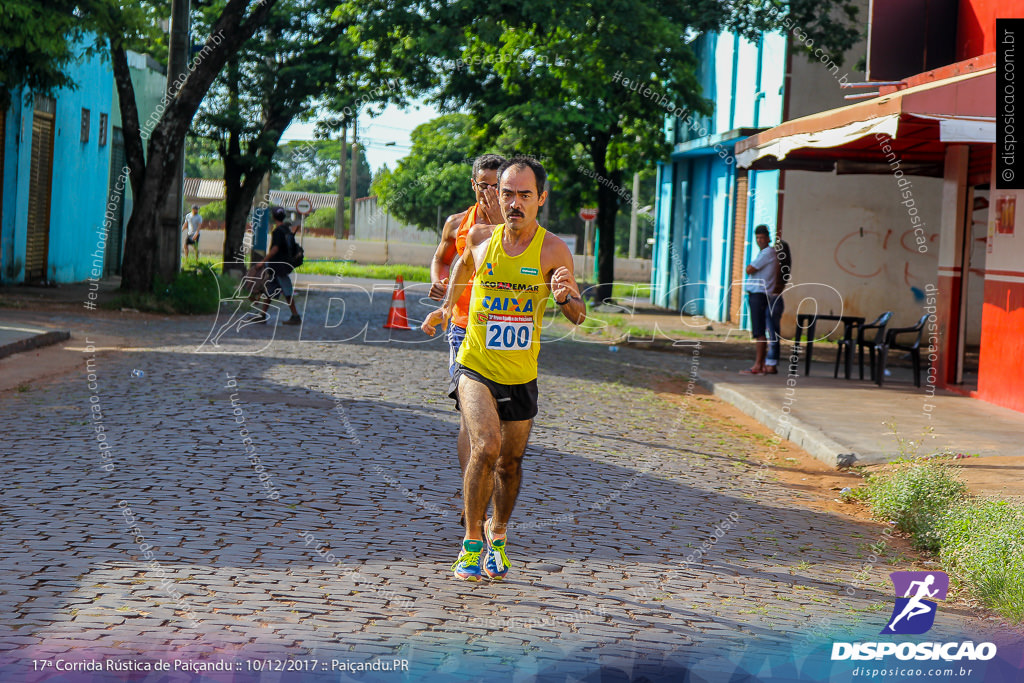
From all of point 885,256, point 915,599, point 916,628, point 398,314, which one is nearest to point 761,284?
point 398,314

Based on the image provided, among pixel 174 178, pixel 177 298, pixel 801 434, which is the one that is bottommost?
pixel 801 434

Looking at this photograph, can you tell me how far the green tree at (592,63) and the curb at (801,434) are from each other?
7.06 meters

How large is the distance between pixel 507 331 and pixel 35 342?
403 inches

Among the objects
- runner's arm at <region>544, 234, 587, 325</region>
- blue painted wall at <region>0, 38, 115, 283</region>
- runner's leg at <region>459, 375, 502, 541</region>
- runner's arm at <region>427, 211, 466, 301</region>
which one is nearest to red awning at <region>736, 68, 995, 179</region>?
runner's arm at <region>427, 211, 466, 301</region>

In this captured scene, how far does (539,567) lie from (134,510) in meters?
2.25

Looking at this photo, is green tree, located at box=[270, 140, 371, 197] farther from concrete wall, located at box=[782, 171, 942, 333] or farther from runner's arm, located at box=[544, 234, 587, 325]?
runner's arm, located at box=[544, 234, 587, 325]

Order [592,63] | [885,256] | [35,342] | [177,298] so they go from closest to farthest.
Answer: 1. [35,342]
2. [592,63]
3. [177,298]
4. [885,256]

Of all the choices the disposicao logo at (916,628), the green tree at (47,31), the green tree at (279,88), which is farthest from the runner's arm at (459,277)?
the green tree at (279,88)

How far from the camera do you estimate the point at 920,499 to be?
728 centimetres

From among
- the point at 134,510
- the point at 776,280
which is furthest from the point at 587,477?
the point at 776,280

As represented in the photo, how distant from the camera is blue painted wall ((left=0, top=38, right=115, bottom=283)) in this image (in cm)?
2181

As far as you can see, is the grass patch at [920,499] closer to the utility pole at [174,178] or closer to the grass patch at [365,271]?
the utility pole at [174,178]

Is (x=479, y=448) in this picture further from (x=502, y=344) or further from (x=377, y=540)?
(x=377, y=540)

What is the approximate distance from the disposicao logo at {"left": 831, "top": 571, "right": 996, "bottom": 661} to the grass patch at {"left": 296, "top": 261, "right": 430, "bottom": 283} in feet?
113
